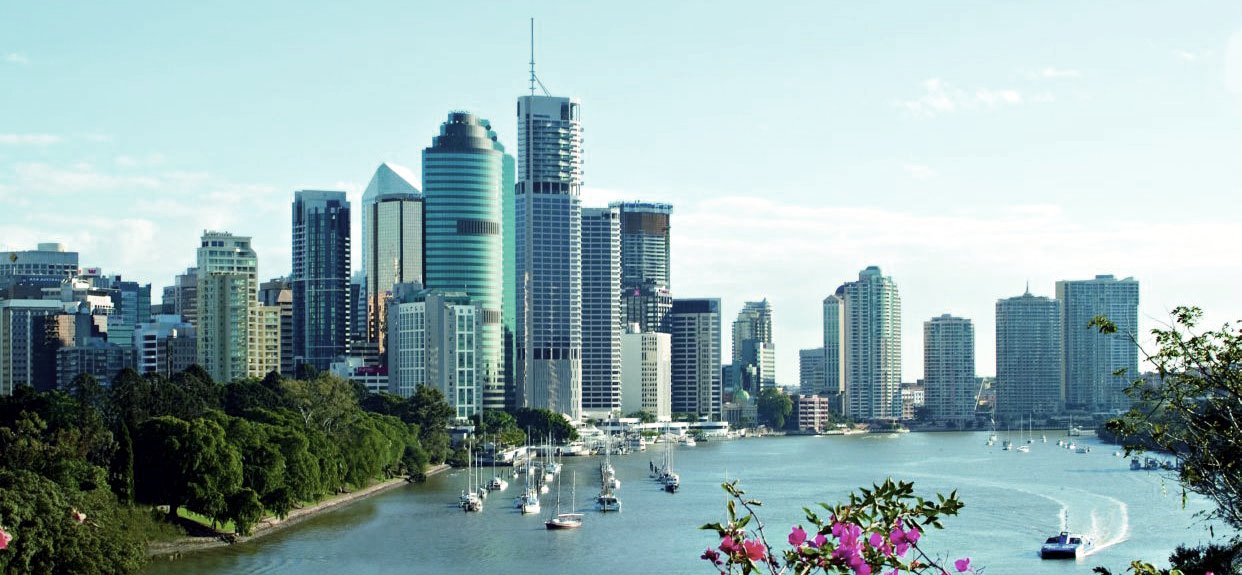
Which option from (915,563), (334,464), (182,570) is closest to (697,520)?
(334,464)

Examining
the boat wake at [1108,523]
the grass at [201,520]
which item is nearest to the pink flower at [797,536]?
the boat wake at [1108,523]

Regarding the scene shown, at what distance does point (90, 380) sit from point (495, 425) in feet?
243

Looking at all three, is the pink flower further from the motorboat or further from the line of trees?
the motorboat

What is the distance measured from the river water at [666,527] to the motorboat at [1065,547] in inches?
26.6

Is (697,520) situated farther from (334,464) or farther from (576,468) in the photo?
(576,468)

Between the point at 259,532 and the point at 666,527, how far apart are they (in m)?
21.4

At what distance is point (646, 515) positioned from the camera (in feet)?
319

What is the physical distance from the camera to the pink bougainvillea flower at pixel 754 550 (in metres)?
12.8

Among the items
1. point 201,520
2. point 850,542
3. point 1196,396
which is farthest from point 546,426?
point 850,542

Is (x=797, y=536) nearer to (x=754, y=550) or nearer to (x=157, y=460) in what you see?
(x=754, y=550)

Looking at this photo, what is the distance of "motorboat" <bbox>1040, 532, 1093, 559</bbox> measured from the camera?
73.9 m

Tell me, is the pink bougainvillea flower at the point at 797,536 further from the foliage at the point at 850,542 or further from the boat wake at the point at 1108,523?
the boat wake at the point at 1108,523

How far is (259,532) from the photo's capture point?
8075 cm

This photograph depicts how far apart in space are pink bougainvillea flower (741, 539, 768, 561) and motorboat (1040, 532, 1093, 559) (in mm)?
63995
